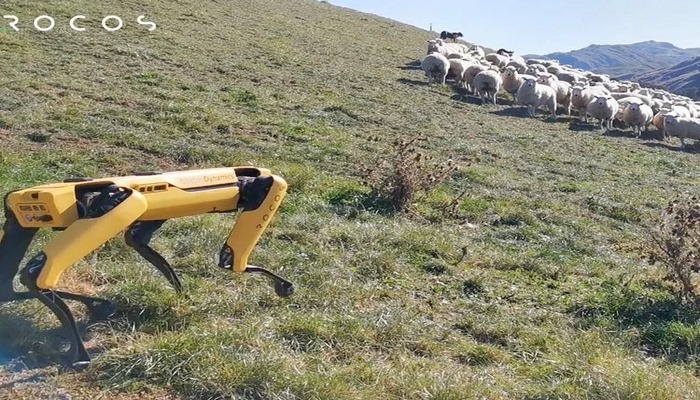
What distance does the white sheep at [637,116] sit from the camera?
74.8 ft

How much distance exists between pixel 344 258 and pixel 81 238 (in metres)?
3.30

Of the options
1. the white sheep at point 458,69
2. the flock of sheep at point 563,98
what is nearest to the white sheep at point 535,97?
the flock of sheep at point 563,98

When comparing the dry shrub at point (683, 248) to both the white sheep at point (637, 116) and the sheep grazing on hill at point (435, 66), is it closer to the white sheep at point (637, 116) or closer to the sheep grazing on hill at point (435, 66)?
the white sheep at point (637, 116)

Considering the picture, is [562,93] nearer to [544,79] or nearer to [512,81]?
[544,79]

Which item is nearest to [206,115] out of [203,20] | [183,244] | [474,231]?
[474,231]

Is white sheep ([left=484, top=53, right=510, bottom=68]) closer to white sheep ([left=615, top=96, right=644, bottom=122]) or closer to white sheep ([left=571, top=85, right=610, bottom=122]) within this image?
white sheep ([left=571, top=85, right=610, bottom=122])

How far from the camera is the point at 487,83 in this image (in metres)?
23.5

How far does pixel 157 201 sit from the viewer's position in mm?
3822

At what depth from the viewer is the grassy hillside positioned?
156 inches

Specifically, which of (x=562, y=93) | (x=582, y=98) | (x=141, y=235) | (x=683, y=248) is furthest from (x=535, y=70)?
(x=141, y=235)

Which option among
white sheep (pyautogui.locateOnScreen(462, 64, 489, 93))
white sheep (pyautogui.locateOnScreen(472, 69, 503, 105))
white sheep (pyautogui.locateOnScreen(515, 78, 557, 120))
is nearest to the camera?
white sheep (pyautogui.locateOnScreen(515, 78, 557, 120))

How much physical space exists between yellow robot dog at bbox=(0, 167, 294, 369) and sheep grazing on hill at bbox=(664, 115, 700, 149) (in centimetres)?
2071

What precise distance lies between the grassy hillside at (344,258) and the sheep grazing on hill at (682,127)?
4.43 meters

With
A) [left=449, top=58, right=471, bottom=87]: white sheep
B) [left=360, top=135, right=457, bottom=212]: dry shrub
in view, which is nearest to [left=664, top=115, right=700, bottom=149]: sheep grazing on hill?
[left=449, top=58, right=471, bottom=87]: white sheep
